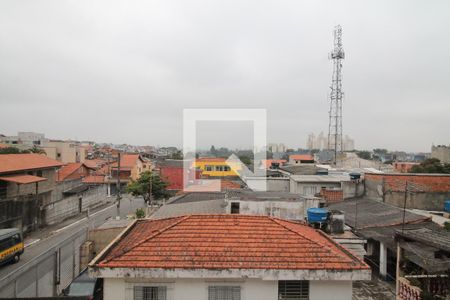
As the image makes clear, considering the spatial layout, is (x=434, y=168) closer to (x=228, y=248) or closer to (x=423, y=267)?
(x=423, y=267)

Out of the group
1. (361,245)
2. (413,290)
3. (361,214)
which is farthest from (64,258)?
(361,214)

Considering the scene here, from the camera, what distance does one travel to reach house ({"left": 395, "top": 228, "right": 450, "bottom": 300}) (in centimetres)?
609

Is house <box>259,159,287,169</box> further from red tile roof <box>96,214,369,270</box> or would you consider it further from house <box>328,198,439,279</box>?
red tile roof <box>96,214,369,270</box>

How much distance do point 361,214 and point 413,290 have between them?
7.27m

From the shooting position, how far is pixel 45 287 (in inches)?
335

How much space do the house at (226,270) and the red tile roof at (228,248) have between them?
0.02m

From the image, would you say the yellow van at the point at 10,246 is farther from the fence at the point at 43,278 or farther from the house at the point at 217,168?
the house at the point at 217,168

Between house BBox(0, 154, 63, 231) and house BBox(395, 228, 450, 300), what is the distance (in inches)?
684

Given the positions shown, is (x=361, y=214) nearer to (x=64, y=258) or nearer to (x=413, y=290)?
(x=413, y=290)

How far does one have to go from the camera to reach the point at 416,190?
1609 cm

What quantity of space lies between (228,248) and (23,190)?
58.7 feet

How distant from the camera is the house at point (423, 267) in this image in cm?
609

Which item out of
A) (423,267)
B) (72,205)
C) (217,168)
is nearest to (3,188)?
(72,205)

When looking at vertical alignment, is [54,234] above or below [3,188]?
below
